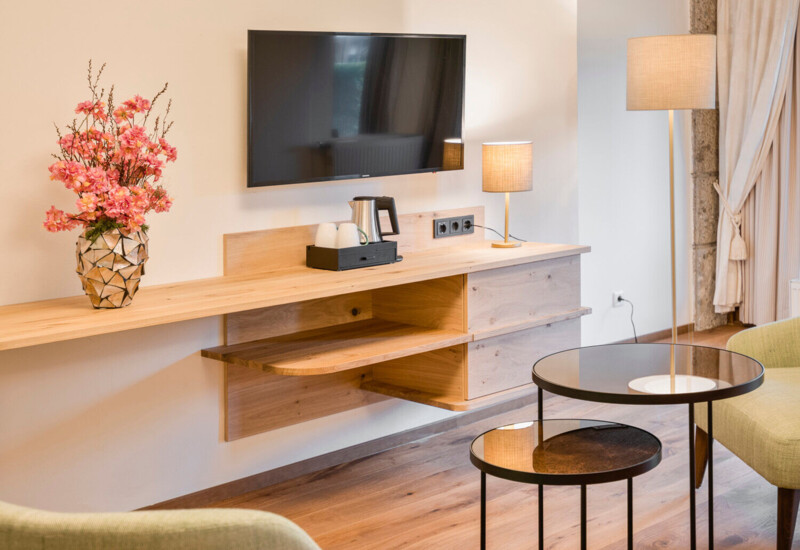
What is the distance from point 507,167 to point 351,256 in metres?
0.81

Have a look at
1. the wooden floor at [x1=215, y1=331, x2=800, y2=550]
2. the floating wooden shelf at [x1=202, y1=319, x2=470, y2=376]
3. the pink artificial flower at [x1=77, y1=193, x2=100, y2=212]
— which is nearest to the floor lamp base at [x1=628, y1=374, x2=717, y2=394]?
the wooden floor at [x1=215, y1=331, x2=800, y2=550]

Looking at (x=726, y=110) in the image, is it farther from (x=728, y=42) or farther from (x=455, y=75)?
(x=455, y=75)

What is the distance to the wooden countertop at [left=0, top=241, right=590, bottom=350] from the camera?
2447 mm

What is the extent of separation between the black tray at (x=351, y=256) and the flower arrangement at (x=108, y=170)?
2.10 ft

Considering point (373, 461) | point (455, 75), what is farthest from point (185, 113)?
point (373, 461)

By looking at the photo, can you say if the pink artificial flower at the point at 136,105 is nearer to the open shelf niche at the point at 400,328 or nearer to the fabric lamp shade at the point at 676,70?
Answer: the open shelf niche at the point at 400,328

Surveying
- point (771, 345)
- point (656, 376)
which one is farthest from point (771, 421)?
point (771, 345)

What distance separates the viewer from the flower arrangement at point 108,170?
2.59 meters

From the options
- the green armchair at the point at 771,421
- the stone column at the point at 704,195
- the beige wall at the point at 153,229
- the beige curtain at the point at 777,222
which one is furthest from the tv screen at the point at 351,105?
the beige curtain at the point at 777,222

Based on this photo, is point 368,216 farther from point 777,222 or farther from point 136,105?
point 777,222

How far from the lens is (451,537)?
2.91m

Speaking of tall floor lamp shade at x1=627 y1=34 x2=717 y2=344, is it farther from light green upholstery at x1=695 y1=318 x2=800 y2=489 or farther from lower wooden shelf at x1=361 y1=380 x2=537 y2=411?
lower wooden shelf at x1=361 y1=380 x2=537 y2=411

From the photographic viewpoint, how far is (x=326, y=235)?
328cm

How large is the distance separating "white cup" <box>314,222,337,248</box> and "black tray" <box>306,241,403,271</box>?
0.02 m
